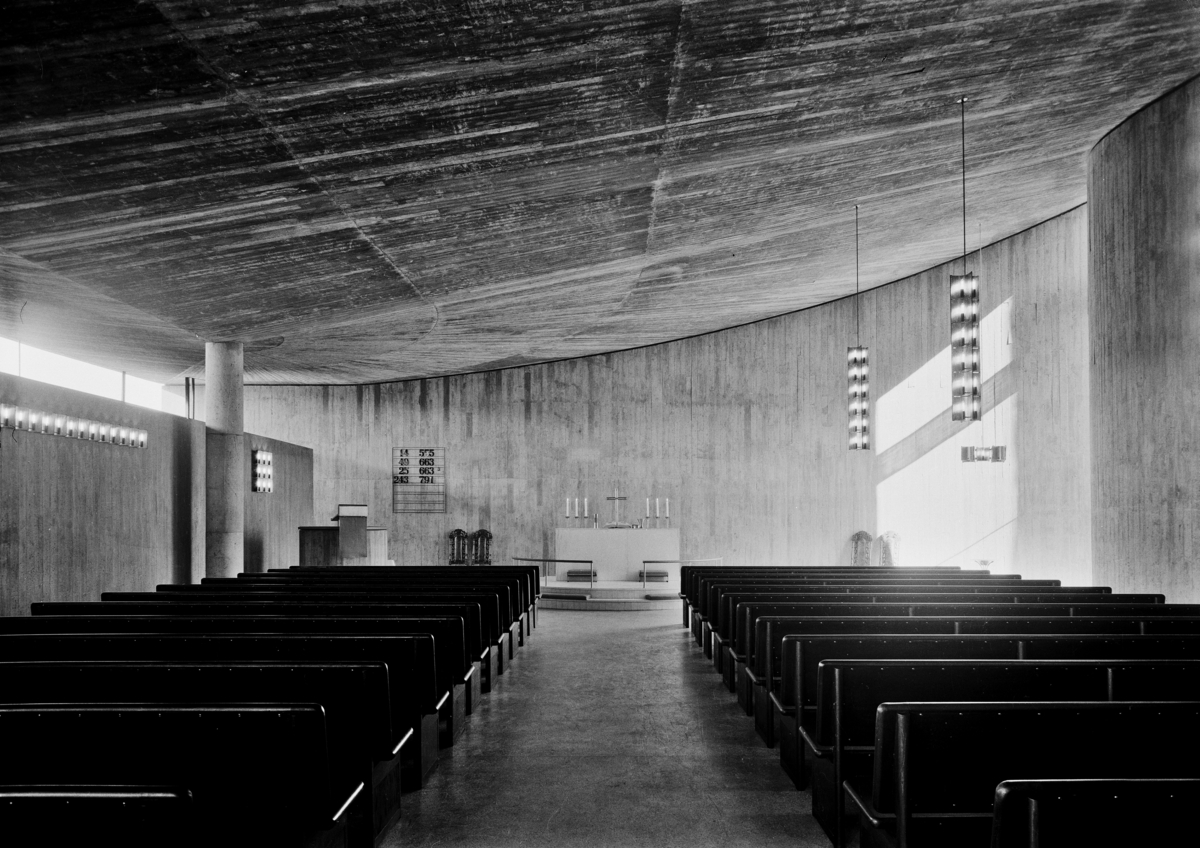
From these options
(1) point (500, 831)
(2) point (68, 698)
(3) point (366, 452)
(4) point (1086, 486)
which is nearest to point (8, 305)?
(2) point (68, 698)

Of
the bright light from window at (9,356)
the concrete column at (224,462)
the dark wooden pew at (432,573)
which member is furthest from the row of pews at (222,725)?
the bright light from window at (9,356)

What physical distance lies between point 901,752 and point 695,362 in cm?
1356

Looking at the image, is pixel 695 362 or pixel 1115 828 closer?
pixel 1115 828

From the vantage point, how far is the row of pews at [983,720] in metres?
1.81

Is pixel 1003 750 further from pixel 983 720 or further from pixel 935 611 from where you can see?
pixel 935 611

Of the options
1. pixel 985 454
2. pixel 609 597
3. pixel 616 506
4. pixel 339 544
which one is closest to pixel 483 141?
pixel 609 597

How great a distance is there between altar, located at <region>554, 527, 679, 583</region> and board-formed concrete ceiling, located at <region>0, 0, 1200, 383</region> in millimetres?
4207

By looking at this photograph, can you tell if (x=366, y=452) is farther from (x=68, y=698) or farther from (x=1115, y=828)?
(x=1115, y=828)

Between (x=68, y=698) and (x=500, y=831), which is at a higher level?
(x=68, y=698)

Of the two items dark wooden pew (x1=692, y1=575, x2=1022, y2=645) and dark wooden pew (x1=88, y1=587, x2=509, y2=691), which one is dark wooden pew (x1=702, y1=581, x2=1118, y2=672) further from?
dark wooden pew (x1=88, y1=587, x2=509, y2=691)

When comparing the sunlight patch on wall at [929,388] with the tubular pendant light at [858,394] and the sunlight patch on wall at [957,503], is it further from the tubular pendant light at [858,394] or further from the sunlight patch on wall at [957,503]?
the tubular pendant light at [858,394]

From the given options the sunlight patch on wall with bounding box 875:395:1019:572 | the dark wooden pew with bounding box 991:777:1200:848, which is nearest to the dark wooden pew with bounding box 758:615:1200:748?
the dark wooden pew with bounding box 991:777:1200:848

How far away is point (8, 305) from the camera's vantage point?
8086 millimetres

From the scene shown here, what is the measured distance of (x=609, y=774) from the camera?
4512 millimetres
